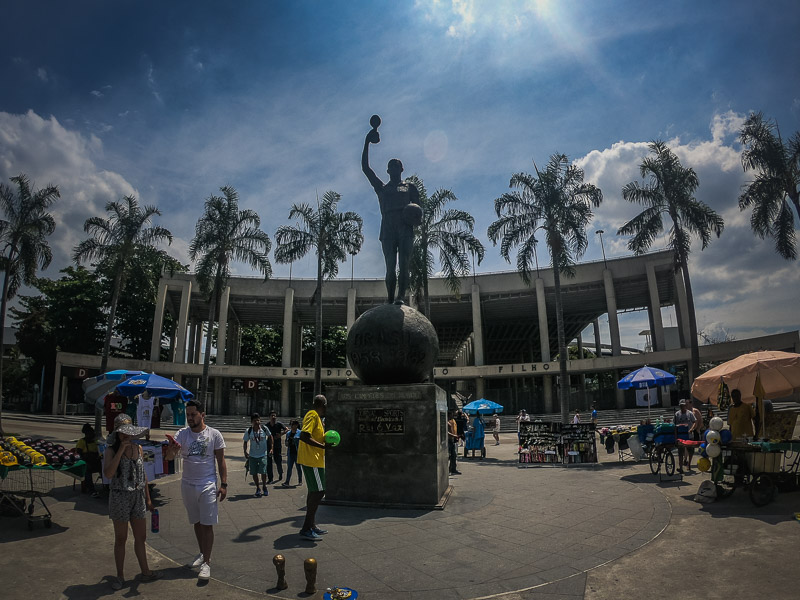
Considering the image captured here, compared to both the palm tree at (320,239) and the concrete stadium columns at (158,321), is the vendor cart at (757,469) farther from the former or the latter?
the concrete stadium columns at (158,321)

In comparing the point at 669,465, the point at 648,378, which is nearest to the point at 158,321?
the point at 648,378

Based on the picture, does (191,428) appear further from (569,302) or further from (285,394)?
(569,302)

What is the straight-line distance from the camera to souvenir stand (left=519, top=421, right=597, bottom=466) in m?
13.1

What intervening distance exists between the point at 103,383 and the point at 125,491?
26.1 feet

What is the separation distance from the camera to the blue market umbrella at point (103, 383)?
10705 millimetres

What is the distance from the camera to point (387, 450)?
277 inches

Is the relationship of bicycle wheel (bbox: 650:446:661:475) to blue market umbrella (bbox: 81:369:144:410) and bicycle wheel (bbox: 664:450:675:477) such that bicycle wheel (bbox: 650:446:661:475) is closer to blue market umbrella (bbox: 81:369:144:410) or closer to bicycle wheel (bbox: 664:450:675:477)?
bicycle wheel (bbox: 664:450:675:477)

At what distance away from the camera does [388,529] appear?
5770 millimetres

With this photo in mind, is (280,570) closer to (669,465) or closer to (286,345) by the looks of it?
(669,465)

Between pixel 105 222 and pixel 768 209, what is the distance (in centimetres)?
3013

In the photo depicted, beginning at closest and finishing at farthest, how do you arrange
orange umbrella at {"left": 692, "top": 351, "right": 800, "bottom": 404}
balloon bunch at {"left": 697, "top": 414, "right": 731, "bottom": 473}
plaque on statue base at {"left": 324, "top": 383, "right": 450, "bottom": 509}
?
1. plaque on statue base at {"left": 324, "top": 383, "right": 450, "bottom": 509}
2. balloon bunch at {"left": 697, "top": 414, "right": 731, "bottom": 473}
3. orange umbrella at {"left": 692, "top": 351, "right": 800, "bottom": 404}

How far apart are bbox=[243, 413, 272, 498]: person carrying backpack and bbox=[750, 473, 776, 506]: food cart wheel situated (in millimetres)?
Answer: 7726

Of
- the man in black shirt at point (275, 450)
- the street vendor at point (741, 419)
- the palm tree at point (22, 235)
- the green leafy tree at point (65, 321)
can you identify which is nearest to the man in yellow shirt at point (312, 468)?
the man in black shirt at point (275, 450)

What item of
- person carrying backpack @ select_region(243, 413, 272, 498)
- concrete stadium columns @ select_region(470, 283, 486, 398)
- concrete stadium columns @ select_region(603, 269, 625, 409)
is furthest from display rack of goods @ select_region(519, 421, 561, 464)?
concrete stadium columns @ select_region(603, 269, 625, 409)
